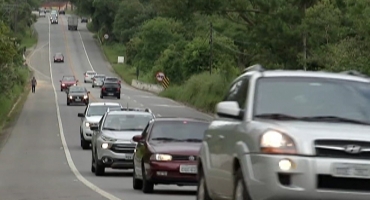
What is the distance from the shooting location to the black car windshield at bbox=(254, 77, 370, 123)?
444 inches

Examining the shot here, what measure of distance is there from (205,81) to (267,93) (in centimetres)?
5629

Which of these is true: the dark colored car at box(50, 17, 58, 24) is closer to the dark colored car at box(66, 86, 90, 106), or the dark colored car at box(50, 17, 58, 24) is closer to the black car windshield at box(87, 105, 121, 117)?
the dark colored car at box(66, 86, 90, 106)

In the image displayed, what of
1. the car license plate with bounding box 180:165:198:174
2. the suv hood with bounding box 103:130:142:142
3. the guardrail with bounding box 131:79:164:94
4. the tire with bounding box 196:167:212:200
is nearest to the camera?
the tire with bounding box 196:167:212:200

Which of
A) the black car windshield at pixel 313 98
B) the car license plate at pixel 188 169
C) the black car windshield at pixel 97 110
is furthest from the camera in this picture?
the black car windshield at pixel 97 110

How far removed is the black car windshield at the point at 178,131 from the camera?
68.1 ft

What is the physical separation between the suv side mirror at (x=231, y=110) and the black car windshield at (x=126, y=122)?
46.9 ft

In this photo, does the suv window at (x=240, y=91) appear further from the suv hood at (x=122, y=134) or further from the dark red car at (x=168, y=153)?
the suv hood at (x=122, y=134)

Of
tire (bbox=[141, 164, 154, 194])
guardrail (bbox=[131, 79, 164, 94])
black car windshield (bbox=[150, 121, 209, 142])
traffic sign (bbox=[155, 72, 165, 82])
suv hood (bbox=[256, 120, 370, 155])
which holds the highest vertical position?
suv hood (bbox=[256, 120, 370, 155])

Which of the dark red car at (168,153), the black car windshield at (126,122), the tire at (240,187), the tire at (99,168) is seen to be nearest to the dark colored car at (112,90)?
the black car windshield at (126,122)

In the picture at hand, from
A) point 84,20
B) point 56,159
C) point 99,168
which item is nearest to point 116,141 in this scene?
point 99,168

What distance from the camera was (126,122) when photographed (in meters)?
26.4

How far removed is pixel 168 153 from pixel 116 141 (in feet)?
16.9

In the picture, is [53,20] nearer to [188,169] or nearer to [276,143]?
[188,169]

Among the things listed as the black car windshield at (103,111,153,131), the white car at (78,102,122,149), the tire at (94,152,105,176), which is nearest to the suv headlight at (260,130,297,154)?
the tire at (94,152,105,176)
